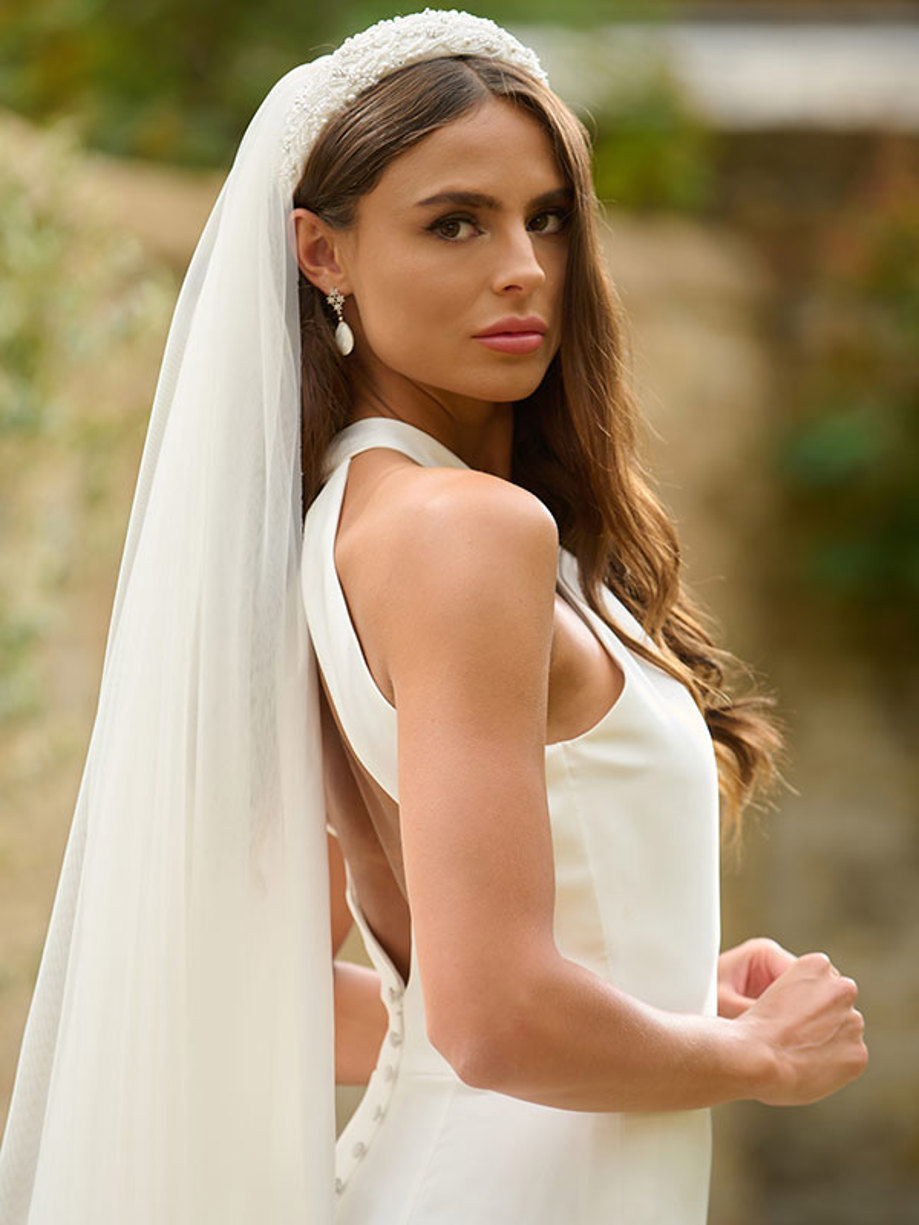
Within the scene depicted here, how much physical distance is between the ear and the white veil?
0.07ft

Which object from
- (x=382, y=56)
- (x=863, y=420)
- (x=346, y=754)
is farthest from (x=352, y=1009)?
(x=863, y=420)

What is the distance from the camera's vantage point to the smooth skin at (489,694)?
1288mm

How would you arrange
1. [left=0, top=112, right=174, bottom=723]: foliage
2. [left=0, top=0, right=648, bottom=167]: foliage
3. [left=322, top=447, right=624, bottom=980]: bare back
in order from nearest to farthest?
1. [left=322, top=447, right=624, bottom=980]: bare back
2. [left=0, top=112, right=174, bottom=723]: foliage
3. [left=0, top=0, right=648, bottom=167]: foliage

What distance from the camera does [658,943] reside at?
60.4 inches

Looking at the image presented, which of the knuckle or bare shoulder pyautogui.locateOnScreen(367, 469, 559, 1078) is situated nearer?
bare shoulder pyautogui.locateOnScreen(367, 469, 559, 1078)

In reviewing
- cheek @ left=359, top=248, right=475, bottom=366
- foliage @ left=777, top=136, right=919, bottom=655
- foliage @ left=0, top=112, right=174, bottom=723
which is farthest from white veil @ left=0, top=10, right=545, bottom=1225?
foliage @ left=777, top=136, right=919, bottom=655

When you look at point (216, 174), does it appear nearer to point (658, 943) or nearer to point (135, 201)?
point (135, 201)

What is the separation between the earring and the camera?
1.61 metres

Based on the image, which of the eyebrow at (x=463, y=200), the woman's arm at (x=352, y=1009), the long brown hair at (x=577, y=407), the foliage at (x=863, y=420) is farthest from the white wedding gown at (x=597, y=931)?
the foliage at (x=863, y=420)

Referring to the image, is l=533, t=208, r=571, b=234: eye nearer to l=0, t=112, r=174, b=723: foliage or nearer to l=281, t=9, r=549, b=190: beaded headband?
l=281, t=9, r=549, b=190: beaded headband

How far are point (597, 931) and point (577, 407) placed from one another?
1.65 ft

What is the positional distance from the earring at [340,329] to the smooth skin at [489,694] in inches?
0.5

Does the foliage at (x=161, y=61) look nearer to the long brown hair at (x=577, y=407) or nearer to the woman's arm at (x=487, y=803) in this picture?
the long brown hair at (x=577, y=407)

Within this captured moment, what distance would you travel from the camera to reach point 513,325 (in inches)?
60.0
